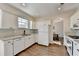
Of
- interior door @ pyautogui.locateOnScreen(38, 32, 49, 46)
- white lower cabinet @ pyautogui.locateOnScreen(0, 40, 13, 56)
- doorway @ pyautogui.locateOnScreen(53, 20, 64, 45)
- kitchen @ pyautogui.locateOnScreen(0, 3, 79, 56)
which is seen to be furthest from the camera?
doorway @ pyautogui.locateOnScreen(53, 20, 64, 45)

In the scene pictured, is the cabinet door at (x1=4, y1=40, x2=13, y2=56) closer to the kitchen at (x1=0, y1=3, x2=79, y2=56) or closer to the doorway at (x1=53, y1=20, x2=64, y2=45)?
the kitchen at (x1=0, y1=3, x2=79, y2=56)

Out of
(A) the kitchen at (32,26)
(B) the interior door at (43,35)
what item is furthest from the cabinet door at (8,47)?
A: (B) the interior door at (43,35)

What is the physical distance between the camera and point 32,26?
6.18 meters

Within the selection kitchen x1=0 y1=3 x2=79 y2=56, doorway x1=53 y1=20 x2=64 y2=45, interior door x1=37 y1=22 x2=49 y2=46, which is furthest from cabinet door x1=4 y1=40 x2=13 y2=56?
doorway x1=53 y1=20 x2=64 y2=45

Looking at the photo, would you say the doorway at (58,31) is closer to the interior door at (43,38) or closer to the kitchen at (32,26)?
the kitchen at (32,26)

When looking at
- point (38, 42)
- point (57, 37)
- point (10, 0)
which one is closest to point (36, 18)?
point (38, 42)

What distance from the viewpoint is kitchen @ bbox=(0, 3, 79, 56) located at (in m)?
2.80

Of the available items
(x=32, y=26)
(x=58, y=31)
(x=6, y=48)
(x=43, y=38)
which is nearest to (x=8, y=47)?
(x=6, y=48)

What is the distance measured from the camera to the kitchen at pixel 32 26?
2804 millimetres

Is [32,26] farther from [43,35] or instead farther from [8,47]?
[8,47]

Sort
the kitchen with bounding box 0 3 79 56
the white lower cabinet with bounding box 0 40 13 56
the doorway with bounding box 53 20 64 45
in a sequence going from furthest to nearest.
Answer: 1. the doorway with bounding box 53 20 64 45
2. the kitchen with bounding box 0 3 79 56
3. the white lower cabinet with bounding box 0 40 13 56

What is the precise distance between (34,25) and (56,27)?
2.86 metres

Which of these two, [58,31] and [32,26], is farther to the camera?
[58,31]

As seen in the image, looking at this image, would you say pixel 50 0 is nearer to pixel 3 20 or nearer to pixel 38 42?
pixel 3 20
